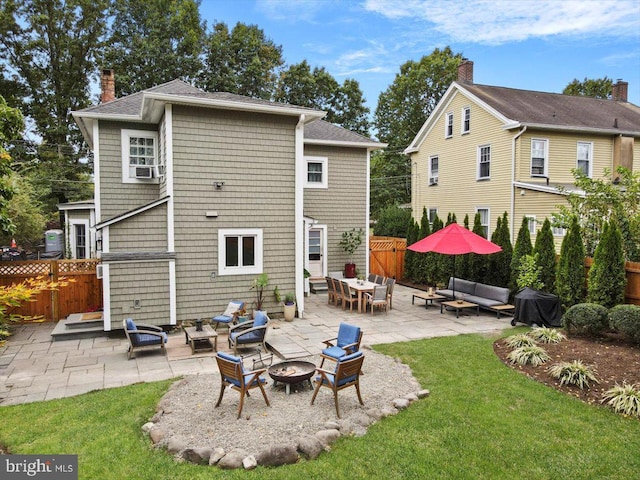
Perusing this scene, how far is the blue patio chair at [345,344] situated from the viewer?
7127 mm

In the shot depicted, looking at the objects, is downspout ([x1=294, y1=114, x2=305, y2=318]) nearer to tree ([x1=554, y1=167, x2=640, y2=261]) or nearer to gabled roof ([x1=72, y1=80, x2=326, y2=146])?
gabled roof ([x1=72, y1=80, x2=326, y2=146])

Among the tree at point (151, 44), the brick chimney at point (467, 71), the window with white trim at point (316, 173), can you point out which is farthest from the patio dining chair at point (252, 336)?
the tree at point (151, 44)

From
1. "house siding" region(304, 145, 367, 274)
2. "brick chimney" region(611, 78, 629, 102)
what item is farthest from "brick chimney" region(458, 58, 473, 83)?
"house siding" region(304, 145, 367, 274)

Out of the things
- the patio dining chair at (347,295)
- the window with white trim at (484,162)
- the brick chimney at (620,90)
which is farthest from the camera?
the brick chimney at (620,90)

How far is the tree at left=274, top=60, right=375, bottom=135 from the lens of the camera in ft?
112

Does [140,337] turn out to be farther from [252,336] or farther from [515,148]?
[515,148]

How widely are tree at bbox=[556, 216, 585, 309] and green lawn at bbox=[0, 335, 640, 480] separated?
4826 mm

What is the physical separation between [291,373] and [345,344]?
144 centimetres

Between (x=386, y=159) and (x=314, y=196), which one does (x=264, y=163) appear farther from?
(x=386, y=159)

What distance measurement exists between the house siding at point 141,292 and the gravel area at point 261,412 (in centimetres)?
348

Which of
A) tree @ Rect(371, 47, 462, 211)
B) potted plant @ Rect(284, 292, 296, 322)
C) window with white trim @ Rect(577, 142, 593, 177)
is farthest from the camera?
tree @ Rect(371, 47, 462, 211)

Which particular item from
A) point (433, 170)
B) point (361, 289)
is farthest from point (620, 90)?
point (361, 289)

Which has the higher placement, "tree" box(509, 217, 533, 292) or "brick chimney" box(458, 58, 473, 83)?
"brick chimney" box(458, 58, 473, 83)

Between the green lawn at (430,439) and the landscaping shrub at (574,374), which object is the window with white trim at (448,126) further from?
the green lawn at (430,439)
